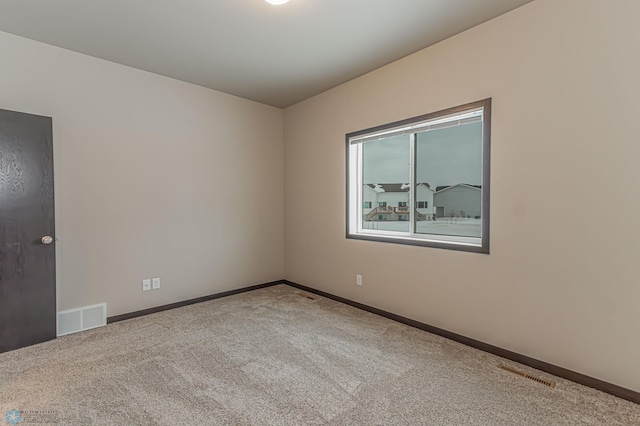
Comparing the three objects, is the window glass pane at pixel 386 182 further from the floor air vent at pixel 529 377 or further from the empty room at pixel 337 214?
the floor air vent at pixel 529 377

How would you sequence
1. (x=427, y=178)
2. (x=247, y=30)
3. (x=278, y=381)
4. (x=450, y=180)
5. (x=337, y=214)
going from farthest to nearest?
(x=337, y=214) → (x=427, y=178) → (x=450, y=180) → (x=247, y=30) → (x=278, y=381)

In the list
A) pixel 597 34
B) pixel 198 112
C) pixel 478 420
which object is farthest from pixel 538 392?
pixel 198 112

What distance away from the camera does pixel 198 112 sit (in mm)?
3857

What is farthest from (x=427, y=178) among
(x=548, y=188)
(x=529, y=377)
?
(x=529, y=377)

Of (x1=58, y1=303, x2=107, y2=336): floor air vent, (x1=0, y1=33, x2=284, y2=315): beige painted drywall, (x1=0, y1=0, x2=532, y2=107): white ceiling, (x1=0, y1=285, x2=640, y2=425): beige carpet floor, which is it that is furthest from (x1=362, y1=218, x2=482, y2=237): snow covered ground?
(x1=58, y1=303, x2=107, y2=336): floor air vent

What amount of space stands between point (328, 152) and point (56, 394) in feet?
11.0

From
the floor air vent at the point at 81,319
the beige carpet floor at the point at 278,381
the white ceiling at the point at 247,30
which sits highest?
the white ceiling at the point at 247,30

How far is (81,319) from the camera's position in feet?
9.90

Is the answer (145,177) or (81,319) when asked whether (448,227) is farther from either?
(81,319)

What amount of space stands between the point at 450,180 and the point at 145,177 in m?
3.23

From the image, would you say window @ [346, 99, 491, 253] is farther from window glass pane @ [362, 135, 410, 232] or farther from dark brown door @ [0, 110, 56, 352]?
dark brown door @ [0, 110, 56, 352]

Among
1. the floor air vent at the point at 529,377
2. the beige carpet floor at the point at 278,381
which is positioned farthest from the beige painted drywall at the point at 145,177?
the floor air vent at the point at 529,377

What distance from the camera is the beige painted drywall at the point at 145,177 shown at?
2.94 meters

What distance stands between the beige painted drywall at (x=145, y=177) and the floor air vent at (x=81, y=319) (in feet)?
0.22
